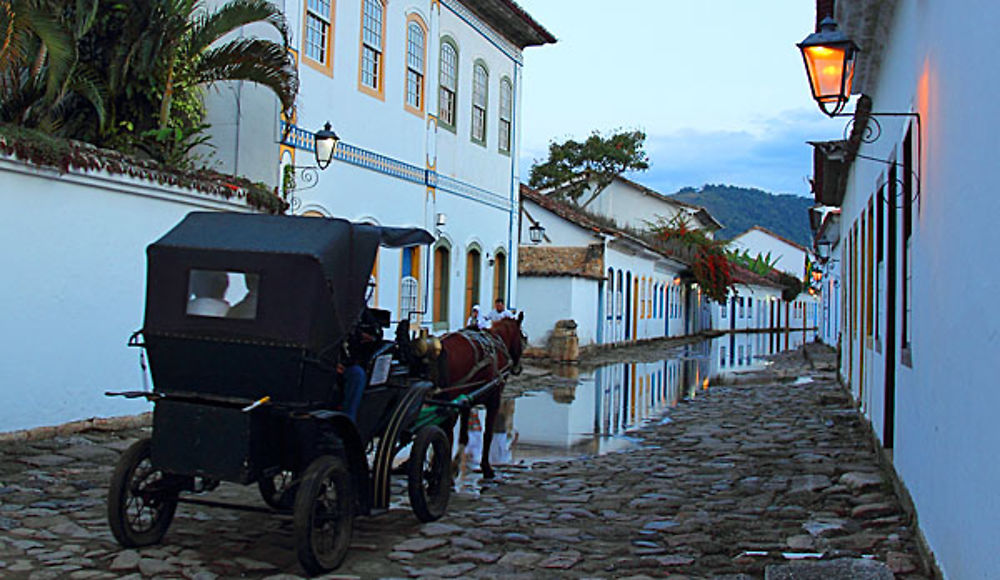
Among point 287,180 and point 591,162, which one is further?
point 591,162

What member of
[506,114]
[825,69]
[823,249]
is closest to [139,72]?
[825,69]

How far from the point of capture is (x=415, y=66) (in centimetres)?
1784

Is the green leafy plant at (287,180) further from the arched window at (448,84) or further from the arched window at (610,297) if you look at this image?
the arched window at (610,297)

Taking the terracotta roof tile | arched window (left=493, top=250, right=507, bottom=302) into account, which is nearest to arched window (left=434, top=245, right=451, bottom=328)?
arched window (left=493, top=250, right=507, bottom=302)

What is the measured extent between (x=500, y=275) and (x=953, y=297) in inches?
718

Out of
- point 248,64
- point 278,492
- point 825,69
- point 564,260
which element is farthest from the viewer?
point 564,260

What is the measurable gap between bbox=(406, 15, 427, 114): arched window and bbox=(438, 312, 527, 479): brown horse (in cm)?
871

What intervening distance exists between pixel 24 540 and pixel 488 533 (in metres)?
3.05

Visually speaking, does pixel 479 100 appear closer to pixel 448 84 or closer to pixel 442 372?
pixel 448 84

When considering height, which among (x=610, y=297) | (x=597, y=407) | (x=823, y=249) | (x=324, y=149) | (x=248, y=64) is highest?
(x=248, y=64)

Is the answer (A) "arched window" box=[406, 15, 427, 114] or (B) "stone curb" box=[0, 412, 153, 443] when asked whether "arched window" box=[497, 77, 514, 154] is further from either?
(B) "stone curb" box=[0, 412, 153, 443]

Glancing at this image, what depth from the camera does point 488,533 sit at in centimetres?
664

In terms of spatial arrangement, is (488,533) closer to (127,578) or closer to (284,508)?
(284,508)

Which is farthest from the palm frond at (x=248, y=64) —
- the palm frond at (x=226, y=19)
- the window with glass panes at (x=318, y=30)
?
the window with glass panes at (x=318, y=30)
